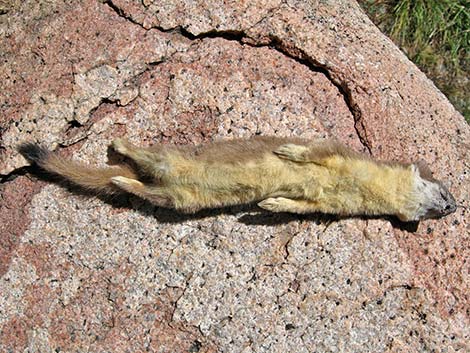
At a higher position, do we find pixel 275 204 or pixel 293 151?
pixel 293 151

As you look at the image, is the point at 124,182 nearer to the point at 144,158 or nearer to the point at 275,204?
the point at 144,158

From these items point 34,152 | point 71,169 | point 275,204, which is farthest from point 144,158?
point 275,204

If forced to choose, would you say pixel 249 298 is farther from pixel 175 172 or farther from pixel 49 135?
pixel 49 135

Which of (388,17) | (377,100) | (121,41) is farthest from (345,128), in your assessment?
(388,17)

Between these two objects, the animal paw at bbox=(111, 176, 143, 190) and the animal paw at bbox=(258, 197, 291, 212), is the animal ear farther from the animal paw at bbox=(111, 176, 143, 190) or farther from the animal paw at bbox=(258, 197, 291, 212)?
the animal paw at bbox=(111, 176, 143, 190)

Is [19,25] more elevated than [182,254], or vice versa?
[19,25]
